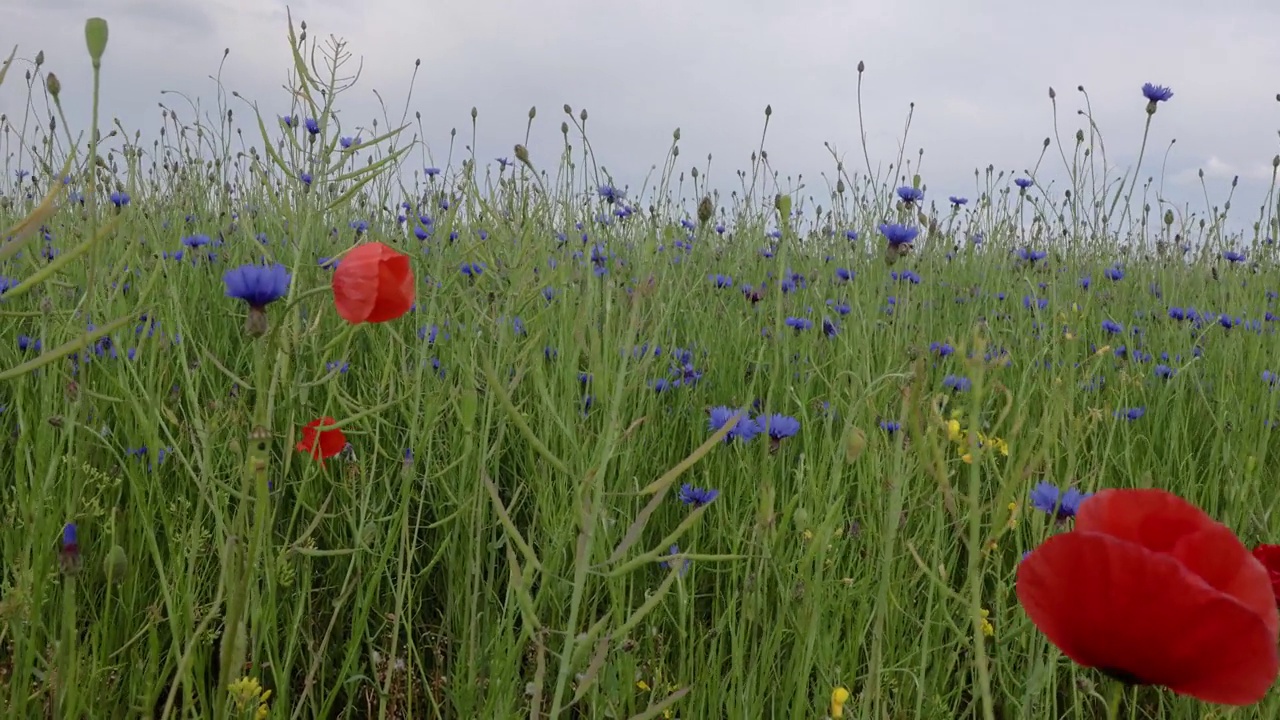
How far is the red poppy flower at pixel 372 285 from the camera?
907 millimetres

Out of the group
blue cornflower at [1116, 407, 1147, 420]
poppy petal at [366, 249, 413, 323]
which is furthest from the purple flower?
poppy petal at [366, 249, 413, 323]

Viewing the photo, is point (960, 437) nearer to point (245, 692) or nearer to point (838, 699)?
point (838, 699)

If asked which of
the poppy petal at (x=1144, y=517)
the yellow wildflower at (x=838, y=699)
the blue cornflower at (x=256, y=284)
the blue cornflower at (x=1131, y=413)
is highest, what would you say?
the blue cornflower at (x=256, y=284)

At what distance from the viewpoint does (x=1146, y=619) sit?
1.61 ft

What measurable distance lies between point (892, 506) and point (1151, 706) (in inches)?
45.7

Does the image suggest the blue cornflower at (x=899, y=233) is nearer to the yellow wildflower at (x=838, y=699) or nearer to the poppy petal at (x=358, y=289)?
the yellow wildflower at (x=838, y=699)

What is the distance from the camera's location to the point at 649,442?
2.00 meters

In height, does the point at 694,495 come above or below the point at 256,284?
below

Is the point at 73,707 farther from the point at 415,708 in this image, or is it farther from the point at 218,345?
the point at 218,345

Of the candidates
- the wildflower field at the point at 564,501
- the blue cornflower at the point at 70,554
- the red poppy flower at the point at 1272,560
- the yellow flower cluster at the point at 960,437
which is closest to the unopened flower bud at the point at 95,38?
the wildflower field at the point at 564,501

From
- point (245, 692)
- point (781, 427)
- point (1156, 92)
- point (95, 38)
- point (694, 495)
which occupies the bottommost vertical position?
point (245, 692)

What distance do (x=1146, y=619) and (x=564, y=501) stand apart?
0.98 meters

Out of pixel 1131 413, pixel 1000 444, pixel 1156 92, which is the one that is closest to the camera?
pixel 1000 444

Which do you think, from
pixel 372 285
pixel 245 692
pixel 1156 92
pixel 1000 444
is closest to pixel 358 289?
pixel 372 285
